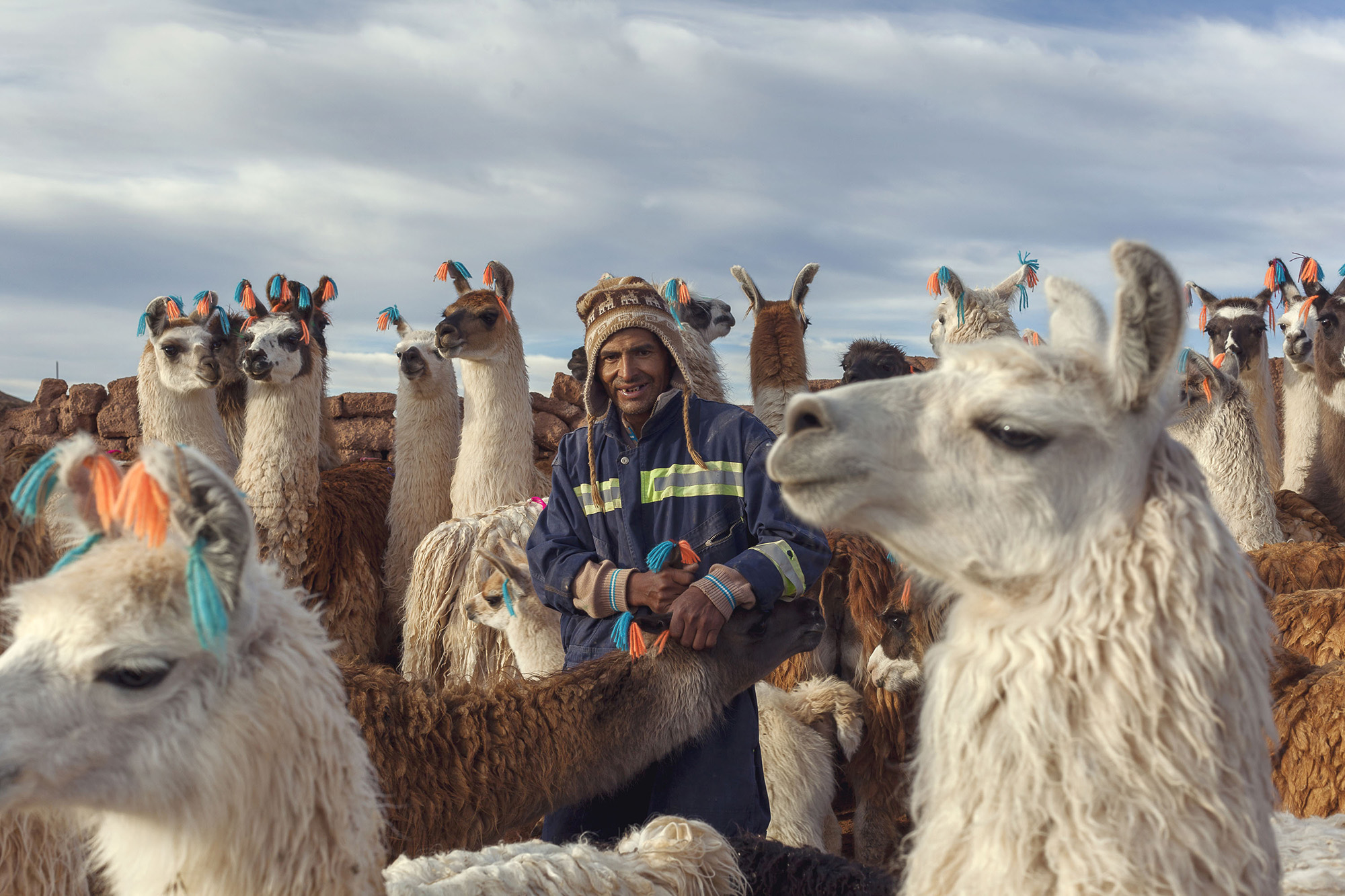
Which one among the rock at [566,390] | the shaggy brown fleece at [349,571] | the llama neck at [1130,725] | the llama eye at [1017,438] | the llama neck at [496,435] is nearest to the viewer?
the llama neck at [1130,725]

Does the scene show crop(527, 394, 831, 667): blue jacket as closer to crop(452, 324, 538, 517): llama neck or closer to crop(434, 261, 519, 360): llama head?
crop(452, 324, 538, 517): llama neck

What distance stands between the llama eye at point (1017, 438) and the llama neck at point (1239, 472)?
16.4 feet

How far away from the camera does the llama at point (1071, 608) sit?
1.36m

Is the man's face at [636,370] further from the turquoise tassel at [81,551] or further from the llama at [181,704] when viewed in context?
the turquoise tassel at [81,551]

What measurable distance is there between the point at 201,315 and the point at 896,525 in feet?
22.7

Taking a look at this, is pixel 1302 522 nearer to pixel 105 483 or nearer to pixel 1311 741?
pixel 1311 741

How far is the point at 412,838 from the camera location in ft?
8.73

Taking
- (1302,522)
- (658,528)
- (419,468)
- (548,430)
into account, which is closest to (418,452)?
(419,468)

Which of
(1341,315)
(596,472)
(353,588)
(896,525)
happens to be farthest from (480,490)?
(1341,315)

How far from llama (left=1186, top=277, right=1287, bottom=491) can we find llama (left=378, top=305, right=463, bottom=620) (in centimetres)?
612

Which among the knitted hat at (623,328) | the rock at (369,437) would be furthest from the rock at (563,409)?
the knitted hat at (623,328)

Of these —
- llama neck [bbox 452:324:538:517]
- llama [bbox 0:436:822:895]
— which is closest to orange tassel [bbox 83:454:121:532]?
llama [bbox 0:436:822:895]

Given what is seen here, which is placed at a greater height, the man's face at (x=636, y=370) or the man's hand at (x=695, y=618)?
the man's face at (x=636, y=370)

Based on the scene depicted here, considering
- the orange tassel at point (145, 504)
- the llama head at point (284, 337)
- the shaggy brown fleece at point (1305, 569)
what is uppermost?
the llama head at point (284, 337)
